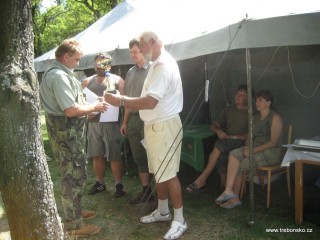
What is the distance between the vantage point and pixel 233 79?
5527 mm

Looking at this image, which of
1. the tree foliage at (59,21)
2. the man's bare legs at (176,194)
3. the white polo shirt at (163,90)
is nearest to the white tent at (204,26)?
the white polo shirt at (163,90)

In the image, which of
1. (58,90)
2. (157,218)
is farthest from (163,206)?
(58,90)

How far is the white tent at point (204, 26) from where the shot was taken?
2.81m

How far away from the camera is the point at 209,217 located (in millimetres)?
3658

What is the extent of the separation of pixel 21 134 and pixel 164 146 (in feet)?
3.86

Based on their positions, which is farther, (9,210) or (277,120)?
(277,120)

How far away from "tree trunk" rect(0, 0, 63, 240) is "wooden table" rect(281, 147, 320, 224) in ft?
6.95

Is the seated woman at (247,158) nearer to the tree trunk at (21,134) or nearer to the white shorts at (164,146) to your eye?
the white shorts at (164,146)

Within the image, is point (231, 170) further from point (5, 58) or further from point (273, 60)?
point (5, 58)

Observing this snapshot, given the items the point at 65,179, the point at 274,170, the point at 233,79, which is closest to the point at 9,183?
the point at 65,179

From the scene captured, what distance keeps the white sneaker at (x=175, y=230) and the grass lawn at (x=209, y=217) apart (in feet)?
0.27

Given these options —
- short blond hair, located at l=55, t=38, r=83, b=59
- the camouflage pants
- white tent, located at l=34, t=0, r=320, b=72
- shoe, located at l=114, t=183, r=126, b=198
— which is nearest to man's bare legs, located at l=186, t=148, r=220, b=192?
shoe, located at l=114, t=183, r=126, b=198

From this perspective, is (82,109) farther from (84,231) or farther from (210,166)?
(210,166)

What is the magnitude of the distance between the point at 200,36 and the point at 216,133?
1.70 meters
